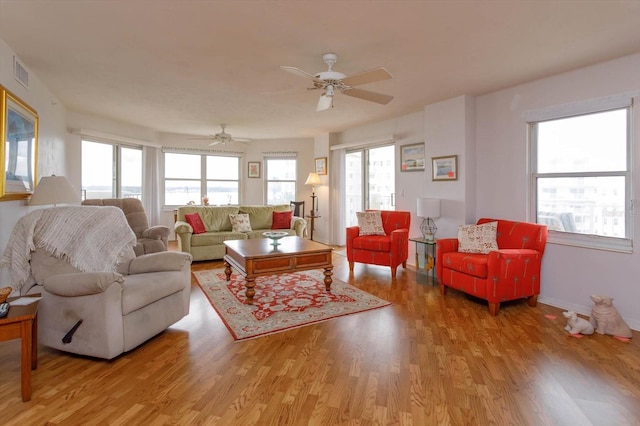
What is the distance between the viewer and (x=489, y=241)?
377 cm

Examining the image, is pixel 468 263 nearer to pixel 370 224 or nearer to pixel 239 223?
pixel 370 224

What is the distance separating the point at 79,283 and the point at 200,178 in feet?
19.4

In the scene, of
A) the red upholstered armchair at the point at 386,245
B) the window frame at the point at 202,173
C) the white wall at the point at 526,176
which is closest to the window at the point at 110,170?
the window frame at the point at 202,173

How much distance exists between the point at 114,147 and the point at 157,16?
501cm

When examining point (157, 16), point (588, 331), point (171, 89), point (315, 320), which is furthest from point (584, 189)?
point (171, 89)

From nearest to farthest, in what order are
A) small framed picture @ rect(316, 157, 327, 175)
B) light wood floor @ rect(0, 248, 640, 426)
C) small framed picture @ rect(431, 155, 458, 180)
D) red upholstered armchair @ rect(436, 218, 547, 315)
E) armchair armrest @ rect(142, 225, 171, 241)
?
1. light wood floor @ rect(0, 248, 640, 426)
2. red upholstered armchair @ rect(436, 218, 547, 315)
3. small framed picture @ rect(431, 155, 458, 180)
4. armchair armrest @ rect(142, 225, 171, 241)
5. small framed picture @ rect(316, 157, 327, 175)

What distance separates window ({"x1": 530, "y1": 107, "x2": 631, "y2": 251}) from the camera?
319 cm

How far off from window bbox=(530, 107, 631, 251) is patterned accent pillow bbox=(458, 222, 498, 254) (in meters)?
0.58

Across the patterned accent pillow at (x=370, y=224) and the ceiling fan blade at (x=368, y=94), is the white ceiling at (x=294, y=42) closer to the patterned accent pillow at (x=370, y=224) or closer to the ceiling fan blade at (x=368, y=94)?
the ceiling fan blade at (x=368, y=94)

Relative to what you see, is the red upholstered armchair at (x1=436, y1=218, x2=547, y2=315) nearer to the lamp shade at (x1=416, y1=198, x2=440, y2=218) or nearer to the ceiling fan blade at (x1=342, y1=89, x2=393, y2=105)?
the lamp shade at (x1=416, y1=198, x2=440, y2=218)

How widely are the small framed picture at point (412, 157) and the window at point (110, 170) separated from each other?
206 inches

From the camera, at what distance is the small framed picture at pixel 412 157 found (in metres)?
5.22

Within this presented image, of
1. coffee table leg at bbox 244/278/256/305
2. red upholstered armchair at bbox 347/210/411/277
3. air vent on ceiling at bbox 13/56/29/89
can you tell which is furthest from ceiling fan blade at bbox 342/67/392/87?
air vent on ceiling at bbox 13/56/29/89

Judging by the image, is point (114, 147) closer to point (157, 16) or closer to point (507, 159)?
point (157, 16)
